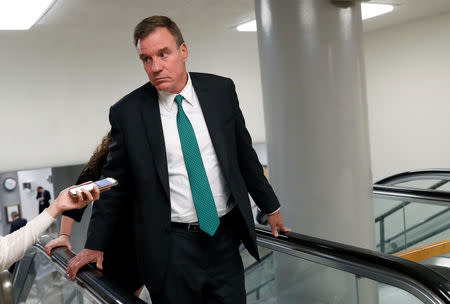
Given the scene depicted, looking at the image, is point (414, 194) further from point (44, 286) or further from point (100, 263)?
point (44, 286)

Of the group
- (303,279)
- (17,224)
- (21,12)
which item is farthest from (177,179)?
(17,224)

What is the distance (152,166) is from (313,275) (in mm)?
1708

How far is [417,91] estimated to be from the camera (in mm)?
8508

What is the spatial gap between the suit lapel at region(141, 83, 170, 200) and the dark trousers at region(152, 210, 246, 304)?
0.24m

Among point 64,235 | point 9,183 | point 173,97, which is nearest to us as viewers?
point 173,97

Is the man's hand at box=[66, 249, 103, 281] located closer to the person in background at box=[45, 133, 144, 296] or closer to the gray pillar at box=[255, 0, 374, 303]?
the person in background at box=[45, 133, 144, 296]

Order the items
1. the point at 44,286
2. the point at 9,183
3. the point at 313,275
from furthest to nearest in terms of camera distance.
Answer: the point at 9,183, the point at 44,286, the point at 313,275

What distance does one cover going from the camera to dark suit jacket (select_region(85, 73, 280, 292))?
2049mm

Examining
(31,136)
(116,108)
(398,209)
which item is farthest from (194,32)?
(116,108)

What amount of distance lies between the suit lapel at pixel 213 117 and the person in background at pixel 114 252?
55 centimetres

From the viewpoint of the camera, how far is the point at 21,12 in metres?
5.41

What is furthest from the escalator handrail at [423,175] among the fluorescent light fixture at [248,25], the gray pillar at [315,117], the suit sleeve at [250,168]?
the suit sleeve at [250,168]

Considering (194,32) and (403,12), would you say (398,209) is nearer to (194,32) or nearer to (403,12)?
(403,12)

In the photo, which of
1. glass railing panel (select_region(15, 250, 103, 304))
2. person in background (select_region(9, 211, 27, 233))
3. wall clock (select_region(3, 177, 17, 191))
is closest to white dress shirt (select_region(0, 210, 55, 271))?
glass railing panel (select_region(15, 250, 103, 304))
